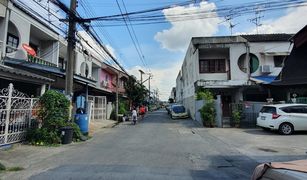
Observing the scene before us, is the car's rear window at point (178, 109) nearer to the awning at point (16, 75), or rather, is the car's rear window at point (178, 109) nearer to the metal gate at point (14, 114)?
the awning at point (16, 75)

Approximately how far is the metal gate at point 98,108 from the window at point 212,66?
1105cm

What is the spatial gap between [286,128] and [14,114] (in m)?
14.3

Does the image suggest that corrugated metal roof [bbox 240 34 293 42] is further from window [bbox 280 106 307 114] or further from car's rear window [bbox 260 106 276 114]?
window [bbox 280 106 307 114]

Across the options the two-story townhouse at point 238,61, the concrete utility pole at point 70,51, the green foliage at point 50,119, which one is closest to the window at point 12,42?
the concrete utility pole at point 70,51

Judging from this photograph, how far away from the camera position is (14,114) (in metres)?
11.3

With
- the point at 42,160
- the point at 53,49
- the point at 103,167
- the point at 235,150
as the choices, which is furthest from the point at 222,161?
the point at 53,49

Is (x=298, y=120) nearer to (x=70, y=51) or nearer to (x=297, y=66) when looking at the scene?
(x=297, y=66)

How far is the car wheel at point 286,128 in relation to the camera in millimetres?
15828

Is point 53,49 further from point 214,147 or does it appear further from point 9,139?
point 214,147

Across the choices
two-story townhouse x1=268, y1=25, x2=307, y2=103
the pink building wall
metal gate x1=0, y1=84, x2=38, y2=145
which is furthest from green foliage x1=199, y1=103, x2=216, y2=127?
the pink building wall

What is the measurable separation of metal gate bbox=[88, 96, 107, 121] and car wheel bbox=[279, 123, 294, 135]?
17431 millimetres

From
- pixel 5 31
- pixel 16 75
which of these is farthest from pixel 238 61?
pixel 16 75

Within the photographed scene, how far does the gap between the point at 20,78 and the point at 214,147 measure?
362 inches

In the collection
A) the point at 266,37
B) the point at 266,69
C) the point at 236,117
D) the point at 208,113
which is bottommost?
the point at 236,117
